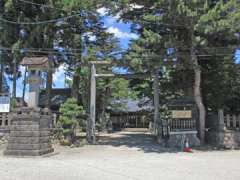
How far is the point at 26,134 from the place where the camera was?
50.3 ft

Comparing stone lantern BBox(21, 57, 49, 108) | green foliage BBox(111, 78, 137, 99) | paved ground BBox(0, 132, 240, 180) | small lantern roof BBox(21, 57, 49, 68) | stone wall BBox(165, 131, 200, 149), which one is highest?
green foliage BBox(111, 78, 137, 99)

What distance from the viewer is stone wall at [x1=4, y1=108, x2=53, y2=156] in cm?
1513

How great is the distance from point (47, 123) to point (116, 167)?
5.73m

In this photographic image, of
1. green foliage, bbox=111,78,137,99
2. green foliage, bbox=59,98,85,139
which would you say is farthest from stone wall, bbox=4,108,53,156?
green foliage, bbox=111,78,137,99

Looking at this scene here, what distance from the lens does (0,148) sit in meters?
18.2

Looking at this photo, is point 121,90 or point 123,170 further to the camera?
point 121,90

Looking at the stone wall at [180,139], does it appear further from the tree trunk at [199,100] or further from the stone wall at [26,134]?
the stone wall at [26,134]

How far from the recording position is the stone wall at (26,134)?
→ 15.1 meters

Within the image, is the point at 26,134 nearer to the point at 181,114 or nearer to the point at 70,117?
the point at 70,117

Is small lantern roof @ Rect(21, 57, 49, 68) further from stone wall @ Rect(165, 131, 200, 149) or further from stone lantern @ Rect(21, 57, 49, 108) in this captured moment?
stone wall @ Rect(165, 131, 200, 149)

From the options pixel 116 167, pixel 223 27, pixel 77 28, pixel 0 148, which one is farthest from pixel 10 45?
pixel 116 167

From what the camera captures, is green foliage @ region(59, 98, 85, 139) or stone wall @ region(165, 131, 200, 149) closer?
green foliage @ region(59, 98, 85, 139)

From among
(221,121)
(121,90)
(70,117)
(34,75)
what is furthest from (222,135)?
(121,90)

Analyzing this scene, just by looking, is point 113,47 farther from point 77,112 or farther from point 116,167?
point 116,167
